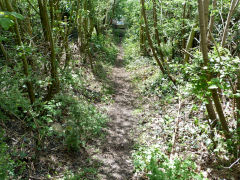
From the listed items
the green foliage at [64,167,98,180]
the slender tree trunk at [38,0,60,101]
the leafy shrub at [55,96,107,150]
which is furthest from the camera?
the leafy shrub at [55,96,107,150]

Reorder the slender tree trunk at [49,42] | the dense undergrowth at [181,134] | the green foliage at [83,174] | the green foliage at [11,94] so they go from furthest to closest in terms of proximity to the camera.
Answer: the slender tree trunk at [49,42]
the green foliage at [83,174]
the green foliage at [11,94]
the dense undergrowth at [181,134]

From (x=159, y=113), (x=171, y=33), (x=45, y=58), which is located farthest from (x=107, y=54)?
(x=45, y=58)

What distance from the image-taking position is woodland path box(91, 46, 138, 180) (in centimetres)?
441

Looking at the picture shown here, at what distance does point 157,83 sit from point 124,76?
3329mm

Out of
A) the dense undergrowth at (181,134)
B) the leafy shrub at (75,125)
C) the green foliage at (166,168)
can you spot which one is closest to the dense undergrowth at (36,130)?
the leafy shrub at (75,125)

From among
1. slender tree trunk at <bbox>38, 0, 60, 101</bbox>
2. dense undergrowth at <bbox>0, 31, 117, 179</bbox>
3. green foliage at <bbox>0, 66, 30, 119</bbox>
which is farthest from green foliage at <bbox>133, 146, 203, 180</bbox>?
slender tree trunk at <bbox>38, 0, 60, 101</bbox>

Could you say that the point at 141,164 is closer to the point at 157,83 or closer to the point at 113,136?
the point at 113,136

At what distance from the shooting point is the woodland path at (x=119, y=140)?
14.5 feet

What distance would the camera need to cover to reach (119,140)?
5.59 m

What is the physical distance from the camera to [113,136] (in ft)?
18.8

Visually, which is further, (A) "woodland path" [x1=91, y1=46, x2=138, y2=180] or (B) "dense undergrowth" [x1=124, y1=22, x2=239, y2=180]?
(A) "woodland path" [x1=91, y1=46, x2=138, y2=180]

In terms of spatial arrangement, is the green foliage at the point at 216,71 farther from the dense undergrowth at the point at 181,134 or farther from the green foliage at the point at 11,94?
the green foliage at the point at 11,94

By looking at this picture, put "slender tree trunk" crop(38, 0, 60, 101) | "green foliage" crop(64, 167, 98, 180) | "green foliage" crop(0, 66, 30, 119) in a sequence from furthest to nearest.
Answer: "slender tree trunk" crop(38, 0, 60, 101)
"green foliage" crop(64, 167, 98, 180)
"green foliage" crop(0, 66, 30, 119)

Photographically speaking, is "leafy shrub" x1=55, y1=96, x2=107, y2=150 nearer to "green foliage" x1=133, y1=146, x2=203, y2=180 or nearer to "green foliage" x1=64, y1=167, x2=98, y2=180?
"green foliage" x1=64, y1=167, x2=98, y2=180
